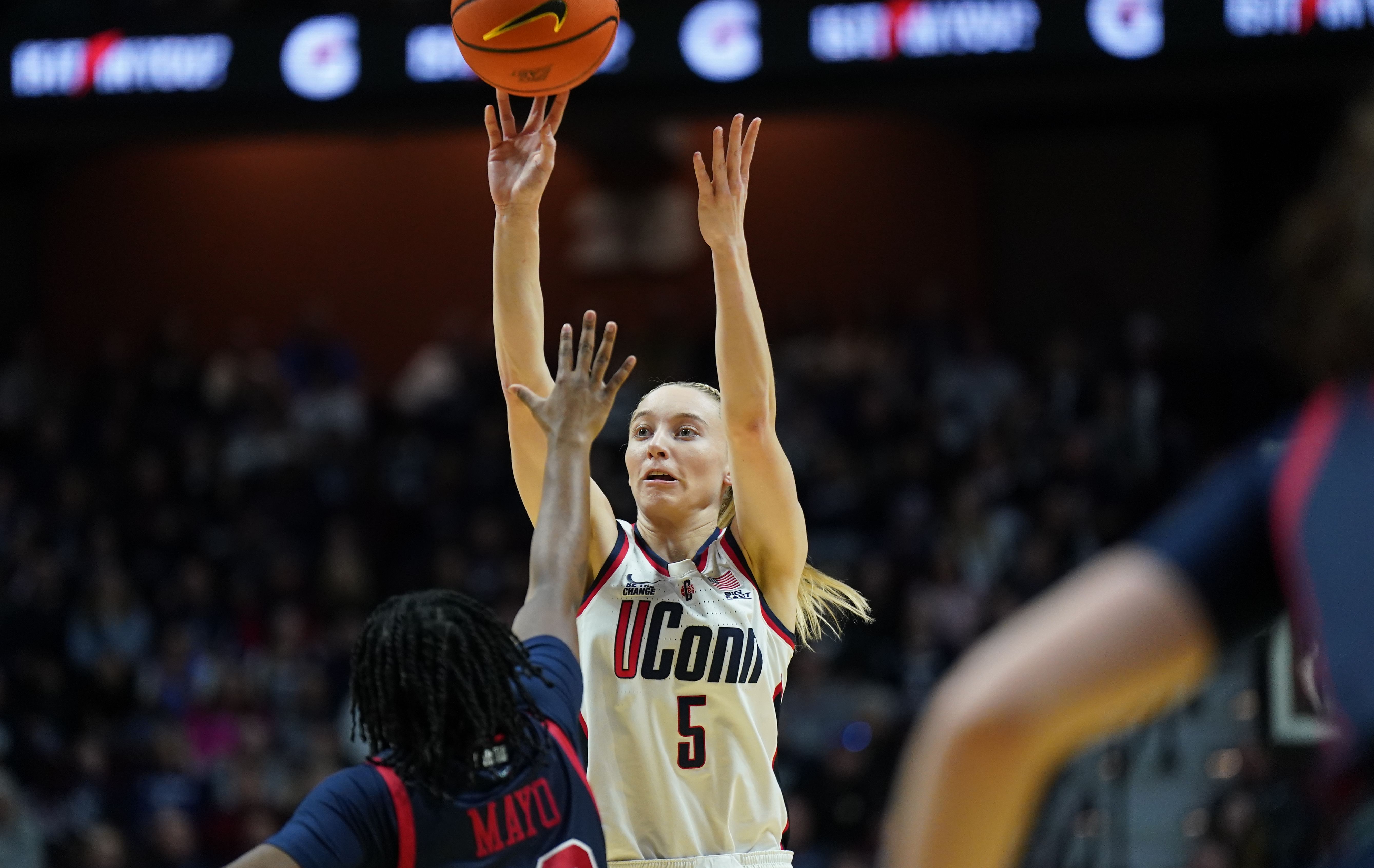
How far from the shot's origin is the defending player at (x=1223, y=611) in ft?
3.63

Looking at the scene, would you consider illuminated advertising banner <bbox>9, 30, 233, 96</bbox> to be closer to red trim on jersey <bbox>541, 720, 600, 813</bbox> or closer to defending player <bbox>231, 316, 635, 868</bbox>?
defending player <bbox>231, 316, 635, 868</bbox>

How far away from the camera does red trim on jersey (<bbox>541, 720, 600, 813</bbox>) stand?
3.01 m

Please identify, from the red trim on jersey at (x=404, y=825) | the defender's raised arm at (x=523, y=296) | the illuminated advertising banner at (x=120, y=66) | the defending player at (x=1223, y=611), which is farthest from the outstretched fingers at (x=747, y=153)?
the illuminated advertising banner at (x=120, y=66)

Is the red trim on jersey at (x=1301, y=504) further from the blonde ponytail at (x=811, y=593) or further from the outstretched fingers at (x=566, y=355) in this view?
the blonde ponytail at (x=811, y=593)

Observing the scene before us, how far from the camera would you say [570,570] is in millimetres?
3270

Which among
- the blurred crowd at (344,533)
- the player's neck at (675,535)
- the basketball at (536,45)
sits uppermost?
the basketball at (536,45)

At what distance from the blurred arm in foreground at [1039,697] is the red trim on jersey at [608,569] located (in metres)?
2.71

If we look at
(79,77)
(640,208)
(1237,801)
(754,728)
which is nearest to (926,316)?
(640,208)

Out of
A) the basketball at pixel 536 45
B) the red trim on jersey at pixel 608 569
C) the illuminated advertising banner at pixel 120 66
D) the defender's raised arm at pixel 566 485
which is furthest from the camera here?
the illuminated advertising banner at pixel 120 66

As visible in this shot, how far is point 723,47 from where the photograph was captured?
10508 mm

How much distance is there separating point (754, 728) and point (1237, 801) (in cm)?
523

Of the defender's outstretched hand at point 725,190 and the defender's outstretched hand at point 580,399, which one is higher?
the defender's outstretched hand at point 725,190

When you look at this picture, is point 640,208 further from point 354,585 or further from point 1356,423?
point 1356,423

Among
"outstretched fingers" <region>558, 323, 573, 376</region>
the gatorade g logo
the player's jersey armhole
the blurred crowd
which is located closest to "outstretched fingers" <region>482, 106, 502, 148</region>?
the gatorade g logo
